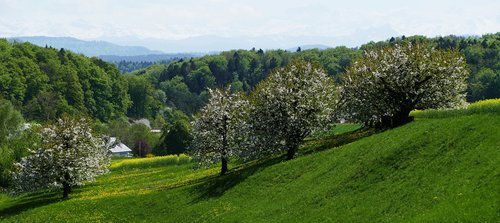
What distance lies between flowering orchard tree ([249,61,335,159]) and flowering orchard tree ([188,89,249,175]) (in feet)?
8.12

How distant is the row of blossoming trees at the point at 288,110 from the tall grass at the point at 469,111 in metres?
1.61

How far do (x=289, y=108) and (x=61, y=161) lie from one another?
27544 millimetres

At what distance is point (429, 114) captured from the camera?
5775cm

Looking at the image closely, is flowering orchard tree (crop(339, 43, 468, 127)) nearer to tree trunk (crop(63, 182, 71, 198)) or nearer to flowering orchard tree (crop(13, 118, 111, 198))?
flowering orchard tree (crop(13, 118, 111, 198))

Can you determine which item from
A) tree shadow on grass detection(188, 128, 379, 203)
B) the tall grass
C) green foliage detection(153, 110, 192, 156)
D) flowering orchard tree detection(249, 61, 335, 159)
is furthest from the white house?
the tall grass

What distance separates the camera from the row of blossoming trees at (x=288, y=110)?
58.9 meters

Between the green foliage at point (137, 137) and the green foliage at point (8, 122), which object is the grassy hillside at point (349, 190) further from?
the green foliage at point (137, 137)

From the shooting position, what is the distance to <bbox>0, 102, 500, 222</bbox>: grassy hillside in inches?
1316

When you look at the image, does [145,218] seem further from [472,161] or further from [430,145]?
[472,161]

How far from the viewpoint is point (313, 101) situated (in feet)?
205

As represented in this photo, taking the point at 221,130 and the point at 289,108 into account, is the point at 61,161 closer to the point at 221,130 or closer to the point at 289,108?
the point at 221,130

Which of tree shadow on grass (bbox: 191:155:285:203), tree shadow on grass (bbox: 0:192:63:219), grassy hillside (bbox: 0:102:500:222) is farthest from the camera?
tree shadow on grass (bbox: 0:192:63:219)

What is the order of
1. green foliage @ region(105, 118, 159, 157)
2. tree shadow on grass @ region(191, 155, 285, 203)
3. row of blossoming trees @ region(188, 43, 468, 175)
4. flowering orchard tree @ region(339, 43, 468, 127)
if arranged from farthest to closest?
green foliage @ region(105, 118, 159, 157), row of blossoming trees @ region(188, 43, 468, 175), flowering orchard tree @ region(339, 43, 468, 127), tree shadow on grass @ region(191, 155, 285, 203)

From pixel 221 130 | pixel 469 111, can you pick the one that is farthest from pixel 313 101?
pixel 469 111
